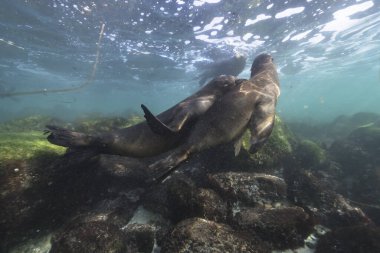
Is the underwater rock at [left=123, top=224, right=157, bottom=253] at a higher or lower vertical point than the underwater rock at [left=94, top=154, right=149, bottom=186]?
lower

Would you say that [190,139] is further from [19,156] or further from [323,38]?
[323,38]

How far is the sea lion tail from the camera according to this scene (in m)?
4.69

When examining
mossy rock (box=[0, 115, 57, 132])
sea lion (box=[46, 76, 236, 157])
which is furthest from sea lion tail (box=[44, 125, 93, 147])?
mossy rock (box=[0, 115, 57, 132])

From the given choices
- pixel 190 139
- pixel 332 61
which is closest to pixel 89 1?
pixel 190 139

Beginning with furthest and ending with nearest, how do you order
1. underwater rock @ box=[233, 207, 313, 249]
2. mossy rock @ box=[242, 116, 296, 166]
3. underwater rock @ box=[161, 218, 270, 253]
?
mossy rock @ box=[242, 116, 296, 166], underwater rock @ box=[233, 207, 313, 249], underwater rock @ box=[161, 218, 270, 253]

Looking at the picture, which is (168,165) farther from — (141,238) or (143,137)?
(141,238)

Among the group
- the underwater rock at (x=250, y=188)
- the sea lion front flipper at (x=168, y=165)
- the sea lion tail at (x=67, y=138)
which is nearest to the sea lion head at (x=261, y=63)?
the underwater rock at (x=250, y=188)

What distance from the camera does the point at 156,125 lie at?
3.94 metres

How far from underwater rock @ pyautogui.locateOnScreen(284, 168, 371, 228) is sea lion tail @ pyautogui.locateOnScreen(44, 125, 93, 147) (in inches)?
178

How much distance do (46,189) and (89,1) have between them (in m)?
11.6

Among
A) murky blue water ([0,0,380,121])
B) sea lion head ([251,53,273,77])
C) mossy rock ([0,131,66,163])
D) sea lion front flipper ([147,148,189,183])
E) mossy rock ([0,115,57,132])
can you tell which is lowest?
mossy rock ([0,115,57,132])

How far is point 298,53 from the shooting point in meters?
25.7

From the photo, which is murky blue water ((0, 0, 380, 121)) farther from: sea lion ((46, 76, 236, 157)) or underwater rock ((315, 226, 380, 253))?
underwater rock ((315, 226, 380, 253))

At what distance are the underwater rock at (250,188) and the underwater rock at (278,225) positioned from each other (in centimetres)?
55
